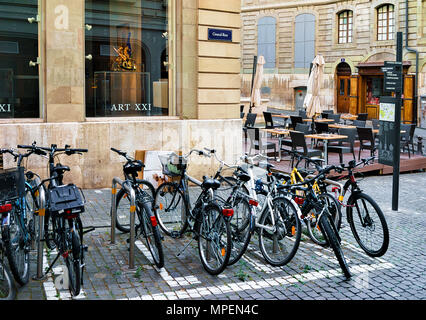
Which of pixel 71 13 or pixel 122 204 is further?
pixel 71 13

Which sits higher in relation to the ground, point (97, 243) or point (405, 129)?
point (405, 129)

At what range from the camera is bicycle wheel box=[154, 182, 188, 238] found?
7912mm

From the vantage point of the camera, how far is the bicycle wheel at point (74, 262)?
220 inches

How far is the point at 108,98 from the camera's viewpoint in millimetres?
11852

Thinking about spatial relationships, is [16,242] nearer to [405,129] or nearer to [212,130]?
[212,130]

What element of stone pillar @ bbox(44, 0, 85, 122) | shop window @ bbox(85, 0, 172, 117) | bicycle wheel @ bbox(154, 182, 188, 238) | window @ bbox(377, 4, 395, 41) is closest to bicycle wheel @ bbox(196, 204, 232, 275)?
bicycle wheel @ bbox(154, 182, 188, 238)

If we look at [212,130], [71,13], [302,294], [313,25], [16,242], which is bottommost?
[302,294]

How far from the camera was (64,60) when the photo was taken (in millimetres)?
11055

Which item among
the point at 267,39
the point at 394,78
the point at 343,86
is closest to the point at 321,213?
the point at 394,78

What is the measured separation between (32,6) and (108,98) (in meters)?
2.22

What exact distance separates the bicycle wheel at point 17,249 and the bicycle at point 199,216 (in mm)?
1718

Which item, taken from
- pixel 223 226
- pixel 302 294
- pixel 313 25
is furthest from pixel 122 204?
pixel 313 25

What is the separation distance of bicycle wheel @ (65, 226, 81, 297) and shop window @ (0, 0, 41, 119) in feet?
19.4

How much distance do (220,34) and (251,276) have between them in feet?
23.1
